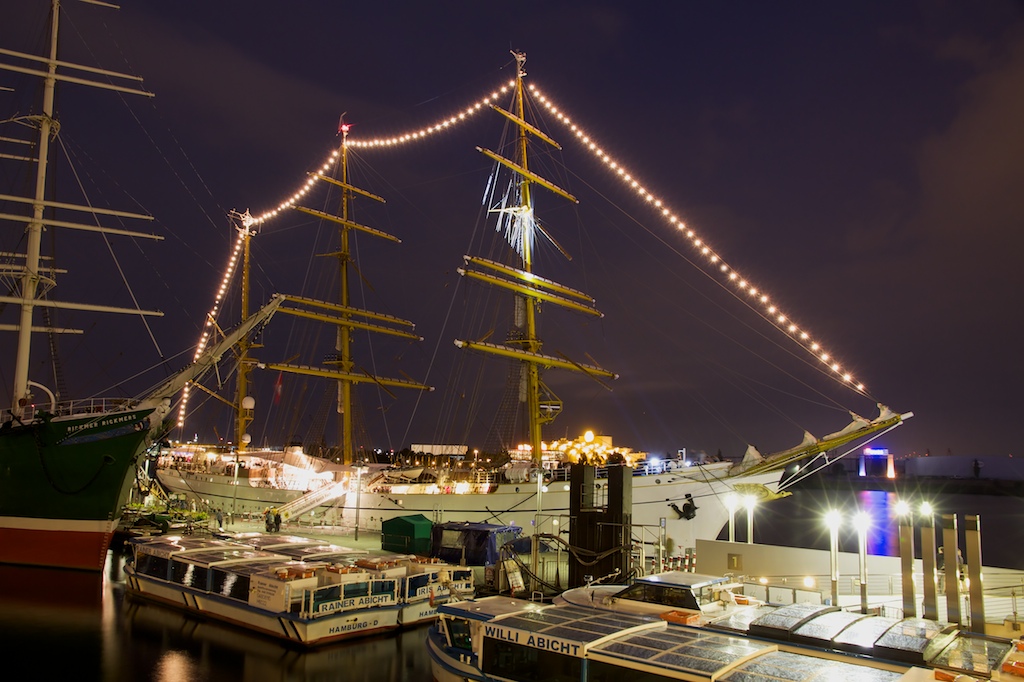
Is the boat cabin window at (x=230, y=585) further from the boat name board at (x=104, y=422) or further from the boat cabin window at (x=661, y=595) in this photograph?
the boat name board at (x=104, y=422)

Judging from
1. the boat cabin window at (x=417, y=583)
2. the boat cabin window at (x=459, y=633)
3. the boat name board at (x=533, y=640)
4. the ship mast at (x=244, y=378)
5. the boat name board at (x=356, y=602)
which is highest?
the ship mast at (x=244, y=378)

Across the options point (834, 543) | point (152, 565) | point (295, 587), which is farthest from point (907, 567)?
point (152, 565)

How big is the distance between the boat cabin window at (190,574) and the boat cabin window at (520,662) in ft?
31.2

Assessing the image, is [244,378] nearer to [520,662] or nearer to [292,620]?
[292,620]

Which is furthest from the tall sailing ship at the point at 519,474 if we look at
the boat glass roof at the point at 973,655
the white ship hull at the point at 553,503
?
the boat glass roof at the point at 973,655

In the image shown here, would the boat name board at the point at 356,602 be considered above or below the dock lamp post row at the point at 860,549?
below

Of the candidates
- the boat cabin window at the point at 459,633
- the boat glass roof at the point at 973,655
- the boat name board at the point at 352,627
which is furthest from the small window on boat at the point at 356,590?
the boat glass roof at the point at 973,655

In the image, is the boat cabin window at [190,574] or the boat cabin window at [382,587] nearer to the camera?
the boat cabin window at [382,587]

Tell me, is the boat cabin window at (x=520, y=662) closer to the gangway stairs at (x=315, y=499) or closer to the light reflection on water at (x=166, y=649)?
the light reflection on water at (x=166, y=649)

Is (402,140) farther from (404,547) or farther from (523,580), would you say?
(523,580)

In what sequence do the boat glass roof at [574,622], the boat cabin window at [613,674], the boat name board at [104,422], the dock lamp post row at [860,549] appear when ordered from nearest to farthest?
1. the boat cabin window at [613,674]
2. the boat glass roof at [574,622]
3. the dock lamp post row at [860,549]
4. the boat name board at [104,422]

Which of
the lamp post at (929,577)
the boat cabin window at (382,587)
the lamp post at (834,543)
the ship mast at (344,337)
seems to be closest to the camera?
the lamp post at (929,577)

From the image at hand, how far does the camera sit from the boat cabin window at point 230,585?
15.5 metres

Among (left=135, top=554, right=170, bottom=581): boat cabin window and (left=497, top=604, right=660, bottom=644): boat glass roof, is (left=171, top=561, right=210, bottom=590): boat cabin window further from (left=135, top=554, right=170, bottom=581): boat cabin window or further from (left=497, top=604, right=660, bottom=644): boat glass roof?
(left=497, top=604, right=660, bottom=644): boat glass roof
